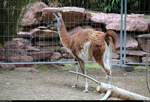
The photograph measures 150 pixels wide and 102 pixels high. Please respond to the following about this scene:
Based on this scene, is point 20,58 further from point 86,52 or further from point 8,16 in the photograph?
point 86,52

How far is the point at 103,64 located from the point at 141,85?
1222mm

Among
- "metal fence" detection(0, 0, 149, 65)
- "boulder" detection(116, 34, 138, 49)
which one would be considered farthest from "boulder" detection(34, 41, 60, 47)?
"boulder" detection(116, 34, 138, 49)

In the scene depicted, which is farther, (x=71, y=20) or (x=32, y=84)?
(x=71, y=20)

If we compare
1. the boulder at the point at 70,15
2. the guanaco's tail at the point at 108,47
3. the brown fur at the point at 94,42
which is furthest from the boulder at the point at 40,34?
the guanaco's tail at the point at 108,47

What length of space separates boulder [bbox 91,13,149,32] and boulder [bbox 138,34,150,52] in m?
0.21

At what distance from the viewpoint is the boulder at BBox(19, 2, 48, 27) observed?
12.8 meters

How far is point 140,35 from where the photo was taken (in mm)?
12781

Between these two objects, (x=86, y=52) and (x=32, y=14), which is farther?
(x=32, y=14)

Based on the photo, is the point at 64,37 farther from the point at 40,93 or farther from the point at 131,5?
the point at 131,5

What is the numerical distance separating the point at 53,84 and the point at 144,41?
13.4ft

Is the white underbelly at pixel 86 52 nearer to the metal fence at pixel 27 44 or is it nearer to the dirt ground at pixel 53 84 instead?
the dirt ground at pixel 53 84

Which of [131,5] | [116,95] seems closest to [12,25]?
[131,5]

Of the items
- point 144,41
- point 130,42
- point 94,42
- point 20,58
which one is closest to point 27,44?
point 20,58

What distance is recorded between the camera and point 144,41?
12688 mm
